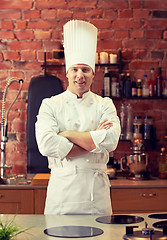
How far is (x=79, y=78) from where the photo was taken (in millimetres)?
2469

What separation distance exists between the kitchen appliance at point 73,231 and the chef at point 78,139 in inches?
27.7

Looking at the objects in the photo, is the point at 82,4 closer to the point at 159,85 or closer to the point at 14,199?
the point at 159,85

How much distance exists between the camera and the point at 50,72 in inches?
159

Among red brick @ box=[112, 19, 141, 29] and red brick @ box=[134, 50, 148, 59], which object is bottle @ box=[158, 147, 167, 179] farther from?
red brick @ box=[112, 19, 141, 29]

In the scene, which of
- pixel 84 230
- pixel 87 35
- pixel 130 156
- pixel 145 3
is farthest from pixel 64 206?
pixel 145 3

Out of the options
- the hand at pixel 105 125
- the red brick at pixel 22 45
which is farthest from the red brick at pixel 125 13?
the hand at pixel 105 125

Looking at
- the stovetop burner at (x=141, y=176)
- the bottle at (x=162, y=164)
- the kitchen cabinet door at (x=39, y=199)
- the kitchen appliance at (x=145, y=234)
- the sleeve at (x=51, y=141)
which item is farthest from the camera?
the bottle at (x=162, y=164)

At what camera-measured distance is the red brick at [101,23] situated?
13.3 feet

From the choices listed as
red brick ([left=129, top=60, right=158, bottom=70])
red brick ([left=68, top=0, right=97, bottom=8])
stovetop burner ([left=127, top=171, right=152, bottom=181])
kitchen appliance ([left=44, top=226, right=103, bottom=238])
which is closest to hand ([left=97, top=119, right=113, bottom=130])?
kitchen appliance ([left=44, top=226, right=103, bottom=238])

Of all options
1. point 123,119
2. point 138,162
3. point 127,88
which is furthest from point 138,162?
point 127,88

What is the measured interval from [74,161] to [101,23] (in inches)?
79.7

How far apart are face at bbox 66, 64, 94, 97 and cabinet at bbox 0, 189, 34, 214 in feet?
3.90

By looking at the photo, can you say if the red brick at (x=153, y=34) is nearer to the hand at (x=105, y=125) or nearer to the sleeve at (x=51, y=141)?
the hand at (x=105, y=125)

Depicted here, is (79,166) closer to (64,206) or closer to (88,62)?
(64,206)
